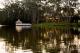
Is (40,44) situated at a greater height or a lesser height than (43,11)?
greater

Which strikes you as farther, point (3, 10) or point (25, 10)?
point (3, 10)

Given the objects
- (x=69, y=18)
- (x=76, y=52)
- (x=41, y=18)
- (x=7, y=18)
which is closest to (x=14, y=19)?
(x=7, y=18)

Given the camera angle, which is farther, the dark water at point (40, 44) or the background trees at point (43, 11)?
the background trees at point (43, 11)

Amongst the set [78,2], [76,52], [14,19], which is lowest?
[14,19]

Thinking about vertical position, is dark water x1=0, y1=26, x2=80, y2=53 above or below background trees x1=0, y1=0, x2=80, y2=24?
above

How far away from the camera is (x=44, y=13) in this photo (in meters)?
64.4

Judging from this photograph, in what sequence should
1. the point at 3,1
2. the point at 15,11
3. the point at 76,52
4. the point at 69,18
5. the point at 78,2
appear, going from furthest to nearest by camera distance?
1. the point at 3,1
2. the point at 15,11
3. the point at 78,2
4. the point at 69,18
5. the point at 76,52

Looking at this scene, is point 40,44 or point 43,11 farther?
point 43,11

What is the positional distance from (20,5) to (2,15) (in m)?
5.30

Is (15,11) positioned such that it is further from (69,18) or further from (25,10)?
(69,18)

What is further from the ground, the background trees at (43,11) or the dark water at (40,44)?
the dark water at (40,44)

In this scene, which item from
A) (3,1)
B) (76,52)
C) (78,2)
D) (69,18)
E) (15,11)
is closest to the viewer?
(76,52)

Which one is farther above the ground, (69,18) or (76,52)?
(76,52)

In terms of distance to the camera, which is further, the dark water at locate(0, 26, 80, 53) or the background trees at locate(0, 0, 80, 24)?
the background trees at locate(0, 0, 80, 24)
